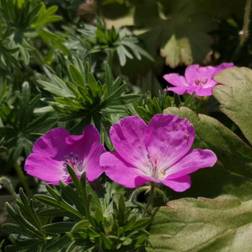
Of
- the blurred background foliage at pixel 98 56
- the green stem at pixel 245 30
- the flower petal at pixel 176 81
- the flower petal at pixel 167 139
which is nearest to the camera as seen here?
the flower petal at pixel 167 139

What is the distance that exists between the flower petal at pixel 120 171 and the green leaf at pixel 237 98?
0.31m

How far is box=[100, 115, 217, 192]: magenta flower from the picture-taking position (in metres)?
1.31

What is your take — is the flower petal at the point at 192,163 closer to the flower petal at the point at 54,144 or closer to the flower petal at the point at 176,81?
the flower petal at the point at 54,144

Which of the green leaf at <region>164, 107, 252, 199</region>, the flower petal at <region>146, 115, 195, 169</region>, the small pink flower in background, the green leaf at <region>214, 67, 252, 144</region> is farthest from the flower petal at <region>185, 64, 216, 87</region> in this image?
the flower petal at <region>146, 115, 195, 169</region>

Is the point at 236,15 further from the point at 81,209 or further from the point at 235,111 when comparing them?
the point at 81,209

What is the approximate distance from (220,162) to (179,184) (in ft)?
0.77

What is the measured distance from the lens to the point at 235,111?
1541mm

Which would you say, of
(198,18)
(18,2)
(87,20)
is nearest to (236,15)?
(198,18)

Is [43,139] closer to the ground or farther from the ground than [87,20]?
farther from the ground

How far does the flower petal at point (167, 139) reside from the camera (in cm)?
136

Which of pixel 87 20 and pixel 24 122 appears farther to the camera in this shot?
pixel 87 20

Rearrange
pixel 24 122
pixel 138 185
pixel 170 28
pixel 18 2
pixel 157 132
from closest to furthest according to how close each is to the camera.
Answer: pixel 138 185, pixel 157 132, pixel 24 122, pixel 18 2, pixel 170 28

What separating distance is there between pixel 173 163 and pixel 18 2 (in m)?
0.76

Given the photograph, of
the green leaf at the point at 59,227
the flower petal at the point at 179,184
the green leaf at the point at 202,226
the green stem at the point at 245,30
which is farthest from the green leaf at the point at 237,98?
the green stem at the point at 245,30
